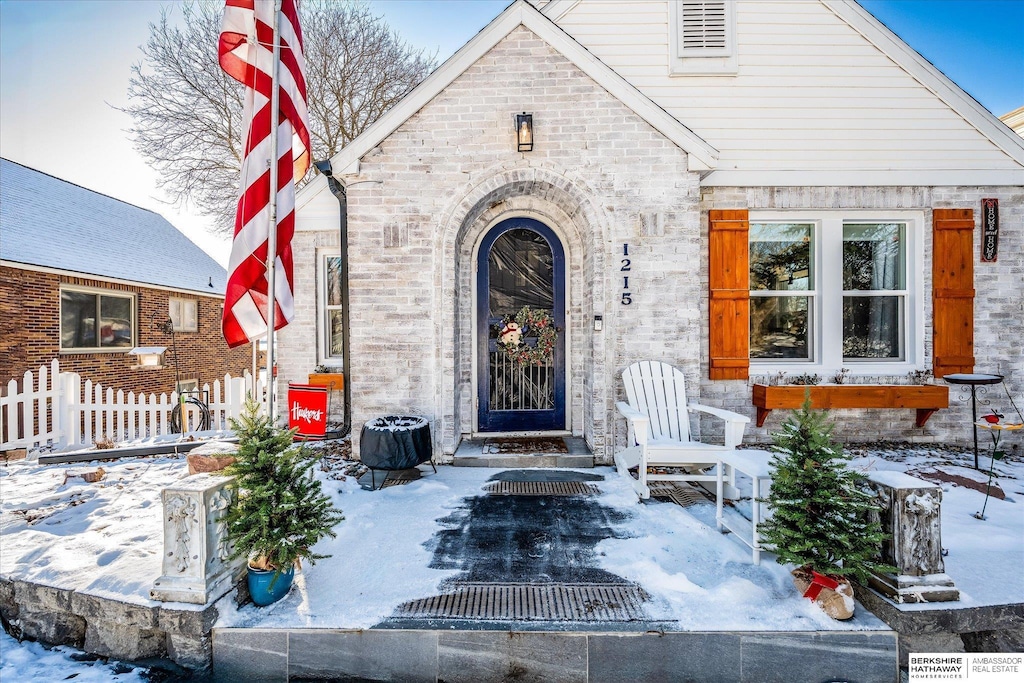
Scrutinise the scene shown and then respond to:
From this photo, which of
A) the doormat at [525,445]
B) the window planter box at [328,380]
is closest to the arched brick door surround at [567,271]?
the doormat at [525,445]

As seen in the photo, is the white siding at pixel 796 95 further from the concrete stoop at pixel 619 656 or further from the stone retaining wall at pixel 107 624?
the stone retaining wall at pixel 107 624

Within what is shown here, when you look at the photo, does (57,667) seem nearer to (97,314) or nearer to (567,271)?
(567,271)

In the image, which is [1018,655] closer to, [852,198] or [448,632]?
[448,632]

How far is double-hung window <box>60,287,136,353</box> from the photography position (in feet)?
29.0

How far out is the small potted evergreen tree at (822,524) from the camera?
2244 millimetres

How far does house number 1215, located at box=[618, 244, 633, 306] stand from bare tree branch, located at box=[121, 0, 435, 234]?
7.48 meters

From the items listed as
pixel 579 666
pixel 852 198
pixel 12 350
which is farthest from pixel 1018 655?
pixel 12 350

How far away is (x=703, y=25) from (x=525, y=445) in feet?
17.4

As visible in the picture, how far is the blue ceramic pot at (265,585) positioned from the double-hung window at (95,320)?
9.58 m

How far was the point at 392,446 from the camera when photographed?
13.0 feet

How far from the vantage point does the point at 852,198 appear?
5.20 m

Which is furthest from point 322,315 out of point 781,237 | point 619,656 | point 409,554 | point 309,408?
point 781,237

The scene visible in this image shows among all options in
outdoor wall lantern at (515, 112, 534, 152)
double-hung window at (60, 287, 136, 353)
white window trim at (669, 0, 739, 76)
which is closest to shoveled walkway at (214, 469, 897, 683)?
outdoor wall lantern at (515, 112, 534, 152)

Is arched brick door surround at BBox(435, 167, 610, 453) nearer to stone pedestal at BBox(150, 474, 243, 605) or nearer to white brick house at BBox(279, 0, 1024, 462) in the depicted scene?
white brick house at BBox(279, 0, 1024, 462)
